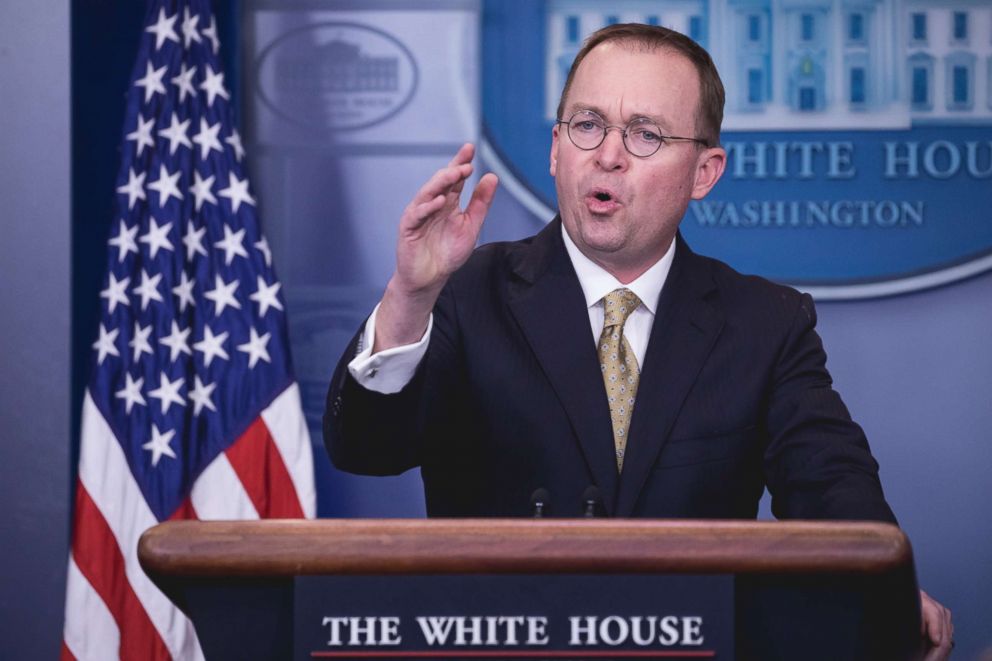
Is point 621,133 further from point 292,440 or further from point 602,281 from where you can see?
point 292,440

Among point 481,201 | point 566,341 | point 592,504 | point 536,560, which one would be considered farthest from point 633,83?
point 536,560

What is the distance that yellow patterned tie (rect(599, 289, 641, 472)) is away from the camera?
1.73 metres

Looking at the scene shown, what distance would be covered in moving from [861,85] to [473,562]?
2837 mm

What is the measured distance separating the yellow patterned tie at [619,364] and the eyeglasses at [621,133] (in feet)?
0.74

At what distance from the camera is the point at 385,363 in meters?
1.43

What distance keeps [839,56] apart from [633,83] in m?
1.86

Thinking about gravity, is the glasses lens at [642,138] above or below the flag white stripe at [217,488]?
above

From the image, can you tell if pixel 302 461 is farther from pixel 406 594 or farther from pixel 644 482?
pixel 406 594

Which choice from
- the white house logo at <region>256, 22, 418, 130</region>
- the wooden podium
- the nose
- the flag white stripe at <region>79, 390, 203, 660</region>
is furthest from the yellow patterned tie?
the white house logo at <region>256, 22, 418, 130</region>

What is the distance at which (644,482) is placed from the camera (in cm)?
166

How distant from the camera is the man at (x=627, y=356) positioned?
5.54 feet

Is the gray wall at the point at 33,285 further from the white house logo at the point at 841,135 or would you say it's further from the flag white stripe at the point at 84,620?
the white house logo at the point at 841,135

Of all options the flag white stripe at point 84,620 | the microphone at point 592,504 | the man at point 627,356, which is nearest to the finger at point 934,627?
the man at point 627,356

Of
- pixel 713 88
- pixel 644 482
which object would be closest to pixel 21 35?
pixel 713 88
